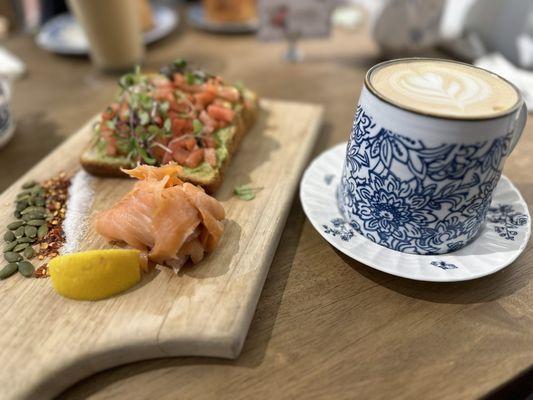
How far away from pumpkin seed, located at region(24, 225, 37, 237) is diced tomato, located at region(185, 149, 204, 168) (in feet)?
1.82

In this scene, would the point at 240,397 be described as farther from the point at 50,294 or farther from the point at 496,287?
the point at 496,287

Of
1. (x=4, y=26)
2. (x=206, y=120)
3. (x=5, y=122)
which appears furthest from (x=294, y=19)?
(x=4, y=26)

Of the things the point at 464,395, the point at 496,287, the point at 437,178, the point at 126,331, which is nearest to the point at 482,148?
the point at 437,178

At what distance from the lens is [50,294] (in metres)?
1.20

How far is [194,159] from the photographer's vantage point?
162 centimetres

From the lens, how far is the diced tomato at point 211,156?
5.34 feet

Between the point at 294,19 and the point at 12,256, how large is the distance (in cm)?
211

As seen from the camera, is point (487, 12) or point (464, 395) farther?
point (487, 12)

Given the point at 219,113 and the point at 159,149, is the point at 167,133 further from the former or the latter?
the point at 219,113

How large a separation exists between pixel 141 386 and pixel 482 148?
1.05 m

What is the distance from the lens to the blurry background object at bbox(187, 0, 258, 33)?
3.24m

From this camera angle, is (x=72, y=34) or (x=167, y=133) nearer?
(x=167, y=133)

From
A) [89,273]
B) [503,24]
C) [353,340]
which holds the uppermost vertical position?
[503,24]

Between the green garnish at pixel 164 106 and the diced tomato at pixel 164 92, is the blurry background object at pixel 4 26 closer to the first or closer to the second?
the diced tomato at pixel 164 92
